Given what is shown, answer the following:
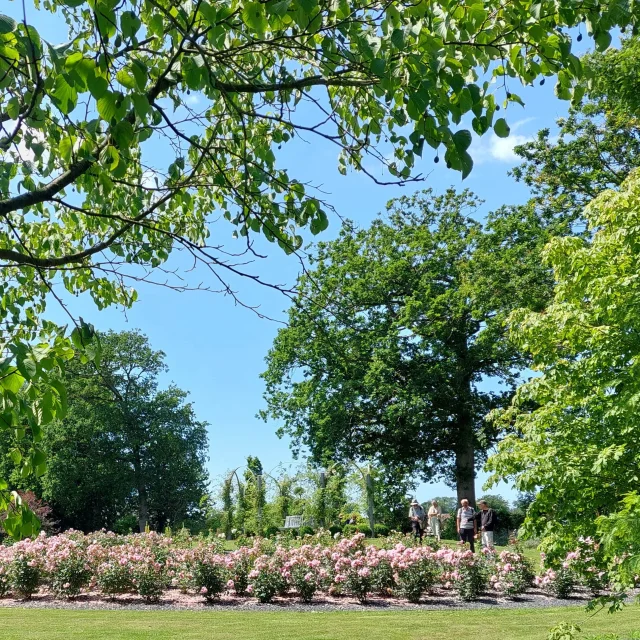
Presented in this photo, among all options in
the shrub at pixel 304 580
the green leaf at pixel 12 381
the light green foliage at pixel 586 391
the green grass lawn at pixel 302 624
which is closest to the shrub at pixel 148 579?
the green grass lawn at pixel 302 624

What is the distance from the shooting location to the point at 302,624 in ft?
29.7

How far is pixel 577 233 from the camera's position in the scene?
2139 centimetres

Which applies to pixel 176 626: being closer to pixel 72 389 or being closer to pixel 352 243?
pixel 352 243

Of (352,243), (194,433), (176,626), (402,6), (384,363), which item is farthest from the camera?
(194,433)

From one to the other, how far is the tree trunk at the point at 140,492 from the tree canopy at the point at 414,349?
481 inches

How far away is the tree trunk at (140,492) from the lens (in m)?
36.8

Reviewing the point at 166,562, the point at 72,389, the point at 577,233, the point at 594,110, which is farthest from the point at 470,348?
the point at 72,389

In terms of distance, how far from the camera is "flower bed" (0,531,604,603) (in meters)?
11.3

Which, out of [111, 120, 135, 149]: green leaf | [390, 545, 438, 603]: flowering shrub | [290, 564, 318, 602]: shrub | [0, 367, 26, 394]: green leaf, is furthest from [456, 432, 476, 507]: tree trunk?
[0, 367, 26, 394]: green leaf

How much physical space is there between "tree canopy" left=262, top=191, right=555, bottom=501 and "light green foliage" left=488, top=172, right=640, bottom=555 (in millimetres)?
15975

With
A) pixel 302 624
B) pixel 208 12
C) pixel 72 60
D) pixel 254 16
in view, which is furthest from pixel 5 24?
pixel 302 624

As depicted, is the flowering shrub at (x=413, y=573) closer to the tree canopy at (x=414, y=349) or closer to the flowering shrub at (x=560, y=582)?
the flowering shrub at (x=560, y=582)

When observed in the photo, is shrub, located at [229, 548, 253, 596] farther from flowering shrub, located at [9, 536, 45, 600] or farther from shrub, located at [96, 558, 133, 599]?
flowering shrub, located at [9, 536, 45, 600]

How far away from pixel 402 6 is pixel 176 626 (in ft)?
27.0
